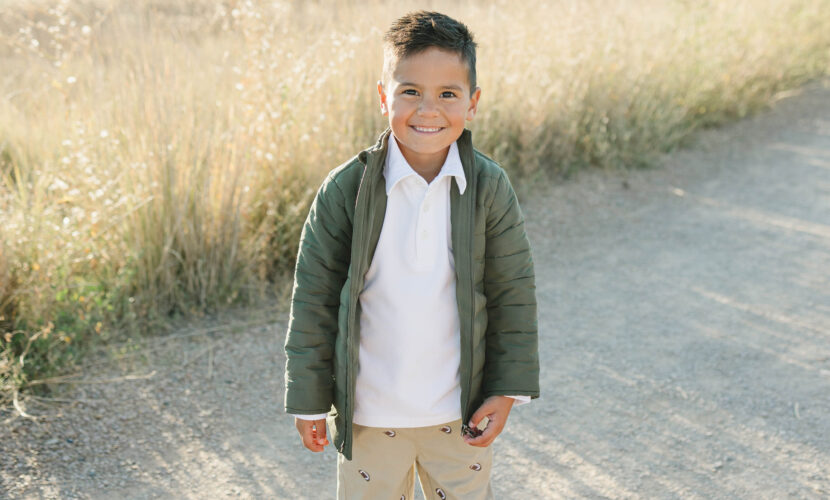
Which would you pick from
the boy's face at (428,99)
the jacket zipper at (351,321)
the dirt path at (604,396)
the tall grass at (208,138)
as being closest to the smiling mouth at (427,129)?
the boy's face at (428,99)

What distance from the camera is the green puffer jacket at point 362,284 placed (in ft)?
6.19

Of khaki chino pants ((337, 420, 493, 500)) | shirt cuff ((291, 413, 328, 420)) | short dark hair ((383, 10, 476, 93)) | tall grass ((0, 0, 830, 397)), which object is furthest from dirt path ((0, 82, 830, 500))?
short dark hair ((383, 10, 476, 93))

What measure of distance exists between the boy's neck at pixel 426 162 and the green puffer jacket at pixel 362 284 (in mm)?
51

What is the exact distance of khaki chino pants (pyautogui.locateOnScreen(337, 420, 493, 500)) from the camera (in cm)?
197

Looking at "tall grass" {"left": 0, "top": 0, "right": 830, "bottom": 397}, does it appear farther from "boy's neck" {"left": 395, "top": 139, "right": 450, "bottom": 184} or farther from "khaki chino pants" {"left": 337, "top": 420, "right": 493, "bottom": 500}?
"boy's neck" {"left": 395, "top": 139, "right": 450, "bottom": 184}

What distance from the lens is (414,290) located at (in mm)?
1894

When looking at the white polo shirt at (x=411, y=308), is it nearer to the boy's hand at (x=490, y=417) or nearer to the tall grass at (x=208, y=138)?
the boy's hand at (x=490, y=417)

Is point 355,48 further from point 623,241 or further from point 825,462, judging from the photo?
point 825,462

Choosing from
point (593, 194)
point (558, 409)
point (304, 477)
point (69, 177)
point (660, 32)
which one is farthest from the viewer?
point (660, 32)

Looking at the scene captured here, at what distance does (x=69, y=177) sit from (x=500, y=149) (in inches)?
105

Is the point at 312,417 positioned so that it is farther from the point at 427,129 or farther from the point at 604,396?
the point at 604,396

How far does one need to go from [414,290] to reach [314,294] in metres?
0.24

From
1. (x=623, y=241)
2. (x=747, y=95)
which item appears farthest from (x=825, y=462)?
(x=747, y=95)

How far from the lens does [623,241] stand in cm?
511
